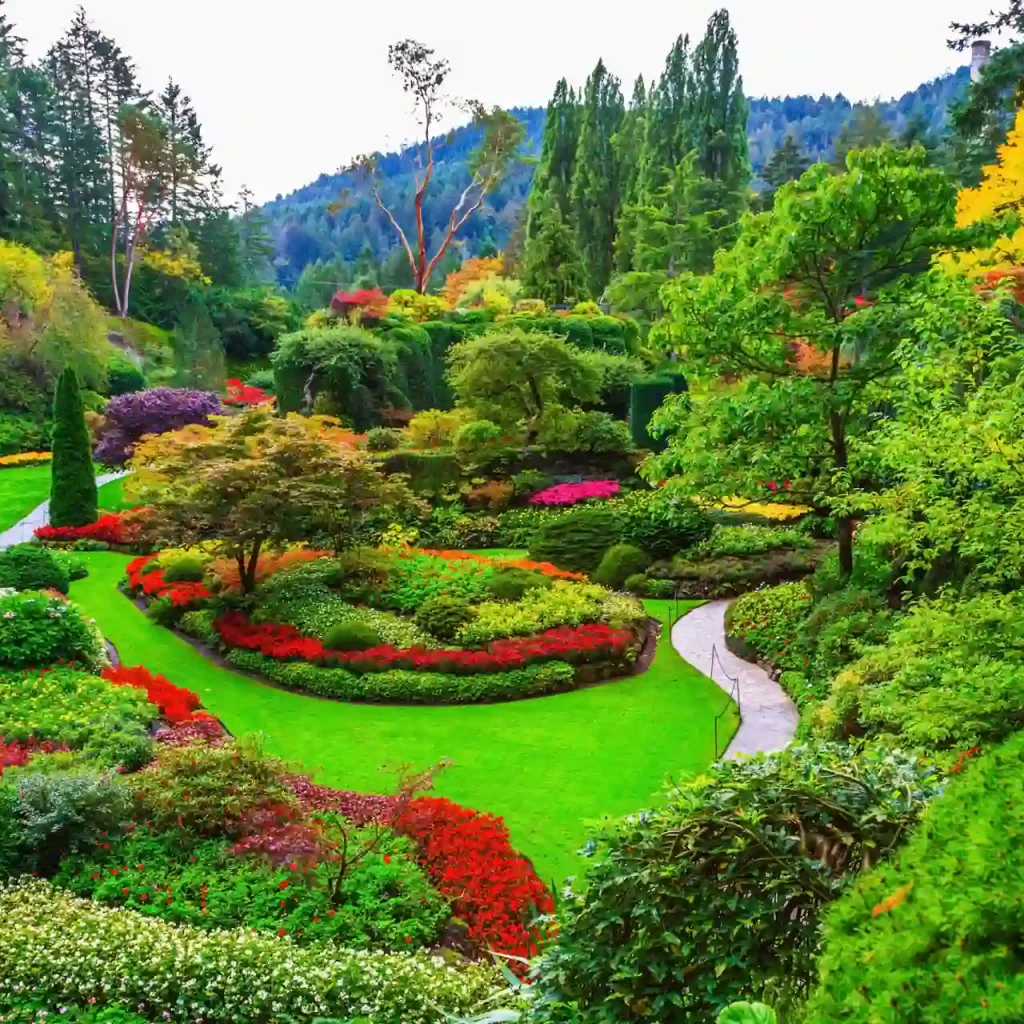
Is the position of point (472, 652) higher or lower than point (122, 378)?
lower

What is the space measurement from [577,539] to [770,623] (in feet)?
17.3

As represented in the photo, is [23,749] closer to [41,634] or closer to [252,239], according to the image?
[41,634]

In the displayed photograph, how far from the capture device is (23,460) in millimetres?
27391

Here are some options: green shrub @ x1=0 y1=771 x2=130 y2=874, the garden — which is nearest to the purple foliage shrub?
the garden

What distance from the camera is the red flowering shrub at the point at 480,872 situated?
5883 millimetres

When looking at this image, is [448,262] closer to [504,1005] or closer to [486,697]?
[486,697]

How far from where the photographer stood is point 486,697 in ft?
35.0

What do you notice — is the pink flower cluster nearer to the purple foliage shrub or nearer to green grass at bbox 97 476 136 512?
green grass at bbox 97 476 136 512

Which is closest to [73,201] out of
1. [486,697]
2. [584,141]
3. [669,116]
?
[584,141]

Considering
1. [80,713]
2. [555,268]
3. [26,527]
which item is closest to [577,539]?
[80,713]

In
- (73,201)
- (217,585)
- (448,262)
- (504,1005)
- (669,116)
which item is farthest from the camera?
(448,262)

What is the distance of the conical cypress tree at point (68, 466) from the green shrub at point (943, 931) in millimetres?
21120

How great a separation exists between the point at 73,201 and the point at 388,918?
49199 millimetres

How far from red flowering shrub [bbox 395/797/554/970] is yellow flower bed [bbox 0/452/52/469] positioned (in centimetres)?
2497
